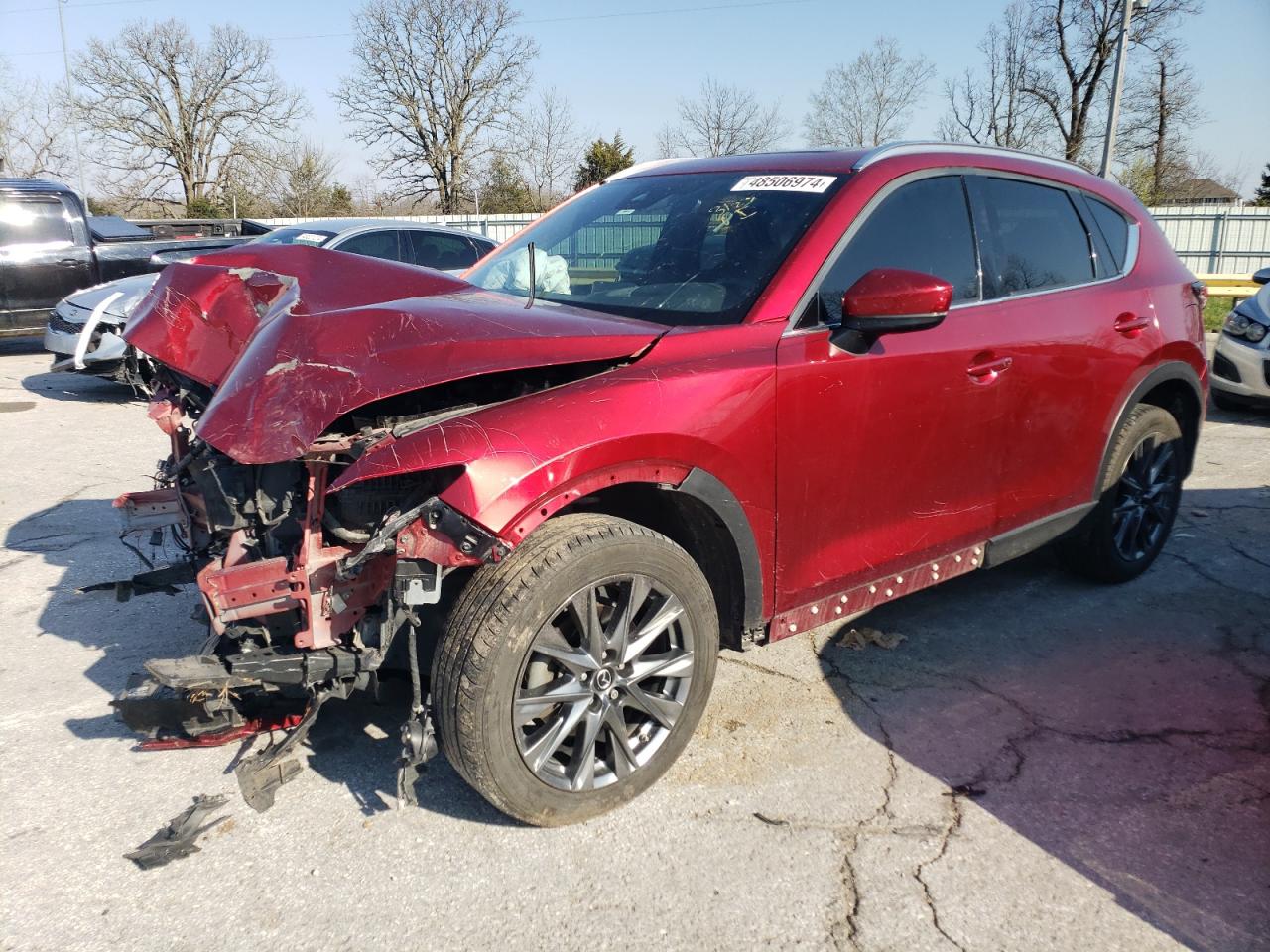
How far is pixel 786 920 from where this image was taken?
2.44 metres

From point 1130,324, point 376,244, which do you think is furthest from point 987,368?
point 376,244

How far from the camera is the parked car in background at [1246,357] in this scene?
27.8 ft

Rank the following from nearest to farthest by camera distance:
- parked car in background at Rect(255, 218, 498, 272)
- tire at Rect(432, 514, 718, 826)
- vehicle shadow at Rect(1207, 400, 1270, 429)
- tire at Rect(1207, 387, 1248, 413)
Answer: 1. tire at Rect(432, 514, 718, 826)
2. vehicle shadow at Rect(1207, 400, 1270, 429)
3. tire at Rect(1207, 387, 1248, 413)
4. parked car in background at Rect(255, 218, 498, 272)

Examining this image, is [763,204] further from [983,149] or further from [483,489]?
[483,489]

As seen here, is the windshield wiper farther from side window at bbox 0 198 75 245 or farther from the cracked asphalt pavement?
side window at bbox 0 198 75 245

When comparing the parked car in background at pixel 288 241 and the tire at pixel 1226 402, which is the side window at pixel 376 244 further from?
Result: the tire at pixel 1226 402

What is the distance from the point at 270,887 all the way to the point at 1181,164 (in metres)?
47.1

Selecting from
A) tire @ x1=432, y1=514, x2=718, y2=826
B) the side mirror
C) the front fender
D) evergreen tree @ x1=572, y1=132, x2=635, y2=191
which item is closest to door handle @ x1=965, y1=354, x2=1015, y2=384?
the side mirror

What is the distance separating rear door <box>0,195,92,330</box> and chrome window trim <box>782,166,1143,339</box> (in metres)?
11.9

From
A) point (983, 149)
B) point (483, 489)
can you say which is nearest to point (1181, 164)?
point (983, 149)

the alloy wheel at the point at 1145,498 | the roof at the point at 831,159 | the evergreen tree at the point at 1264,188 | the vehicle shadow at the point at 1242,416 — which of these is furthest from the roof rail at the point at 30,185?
the evergreen tree at the point at 1264,188

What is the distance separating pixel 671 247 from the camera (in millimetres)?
3453

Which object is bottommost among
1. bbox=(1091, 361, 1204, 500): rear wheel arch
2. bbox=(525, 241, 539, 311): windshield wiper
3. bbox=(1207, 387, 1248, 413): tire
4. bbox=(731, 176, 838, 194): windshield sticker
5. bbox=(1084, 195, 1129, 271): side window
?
bbox=(1207, 387, 1248, 413): tire

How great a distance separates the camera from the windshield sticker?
3295 millimetres
